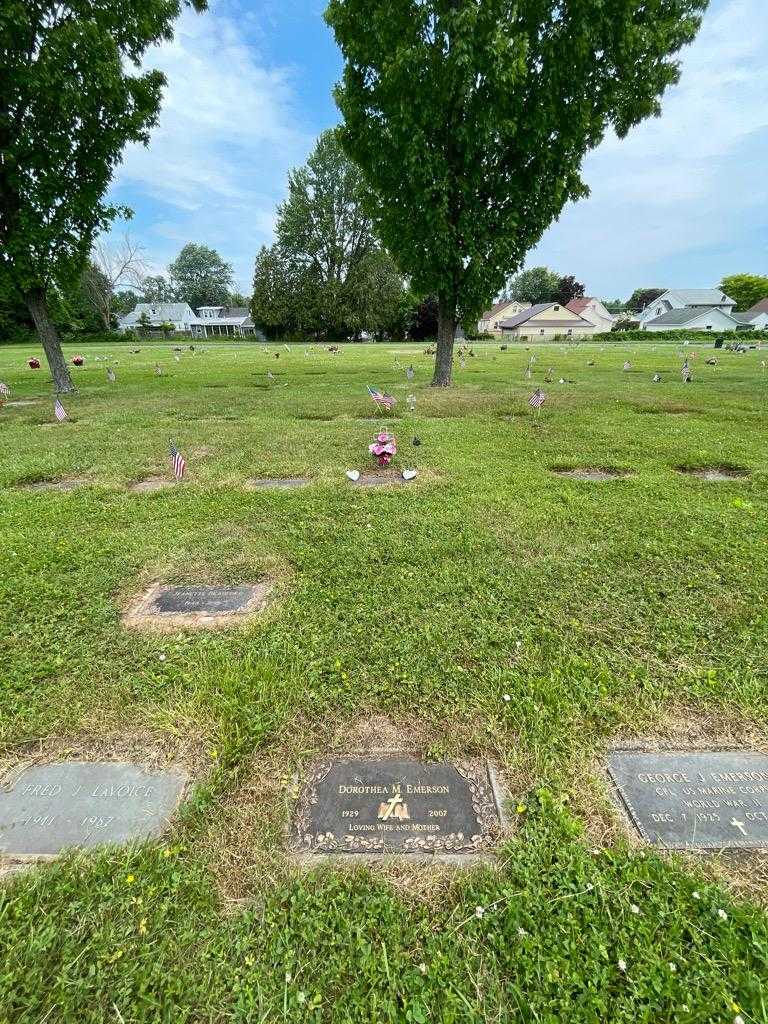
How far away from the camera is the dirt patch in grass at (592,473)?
533 centimetres

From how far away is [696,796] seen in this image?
176 centimetres

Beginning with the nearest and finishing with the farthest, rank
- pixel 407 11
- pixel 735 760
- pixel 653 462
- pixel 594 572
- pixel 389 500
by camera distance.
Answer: pixel 735 760 < pixel 594 572 < pixel 389 500 < pixel 653 462 < pixel 407 11

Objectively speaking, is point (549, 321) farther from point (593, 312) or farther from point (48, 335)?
point (48, 335)

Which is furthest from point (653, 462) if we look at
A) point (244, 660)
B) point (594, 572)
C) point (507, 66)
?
point (507, 66)

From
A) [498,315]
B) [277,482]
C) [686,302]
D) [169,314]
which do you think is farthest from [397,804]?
[686,302]

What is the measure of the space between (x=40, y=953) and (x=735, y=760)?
2.52 meters

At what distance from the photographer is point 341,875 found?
1512 millimetres

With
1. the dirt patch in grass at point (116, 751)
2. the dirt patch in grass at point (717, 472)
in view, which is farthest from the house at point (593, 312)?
the dirt patch in grass at point (116, 751)

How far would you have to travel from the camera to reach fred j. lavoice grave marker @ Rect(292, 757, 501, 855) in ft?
5.31

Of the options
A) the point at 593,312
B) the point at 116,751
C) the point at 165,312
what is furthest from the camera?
the point at 593,312

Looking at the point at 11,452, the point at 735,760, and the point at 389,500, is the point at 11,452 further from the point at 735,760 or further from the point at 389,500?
the point at 735,760

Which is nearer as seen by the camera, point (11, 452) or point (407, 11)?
point (11, 452)

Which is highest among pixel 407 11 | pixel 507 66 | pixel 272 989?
pixel 407 11

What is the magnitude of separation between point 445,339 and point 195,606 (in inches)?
440
